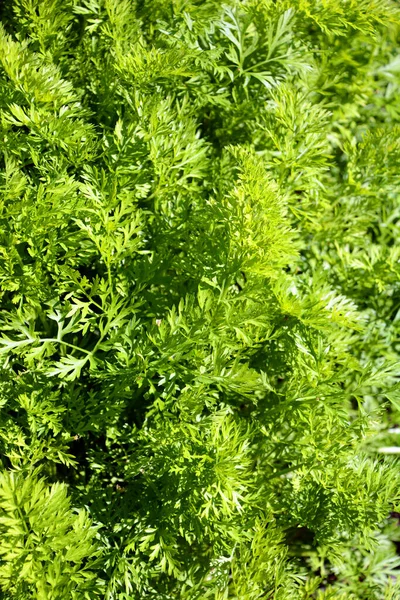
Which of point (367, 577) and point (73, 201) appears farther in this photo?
point (367, 577)

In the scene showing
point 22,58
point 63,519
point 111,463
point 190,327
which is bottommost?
point 111,463

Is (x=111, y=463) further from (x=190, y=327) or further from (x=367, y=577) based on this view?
(x=367, y=577)

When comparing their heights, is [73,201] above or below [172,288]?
above

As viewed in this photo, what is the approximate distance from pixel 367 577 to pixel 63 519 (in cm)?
104

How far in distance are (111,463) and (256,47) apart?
1134mm

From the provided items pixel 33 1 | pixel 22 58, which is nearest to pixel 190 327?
pixel 22 58

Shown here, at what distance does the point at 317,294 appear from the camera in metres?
1.53

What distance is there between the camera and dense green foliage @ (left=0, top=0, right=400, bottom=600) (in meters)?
1.41

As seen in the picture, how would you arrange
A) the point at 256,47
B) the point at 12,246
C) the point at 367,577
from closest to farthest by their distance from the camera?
the point at 12,246, the point at 256,47, the point at 367,577

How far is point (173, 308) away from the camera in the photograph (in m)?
1.41

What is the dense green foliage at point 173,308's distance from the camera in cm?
141

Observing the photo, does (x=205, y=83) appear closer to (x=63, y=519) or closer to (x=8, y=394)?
(x=8, y=394)

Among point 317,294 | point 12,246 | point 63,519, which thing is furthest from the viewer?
point 317,294

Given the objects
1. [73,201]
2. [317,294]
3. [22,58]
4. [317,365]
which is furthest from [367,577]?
[22,58]
